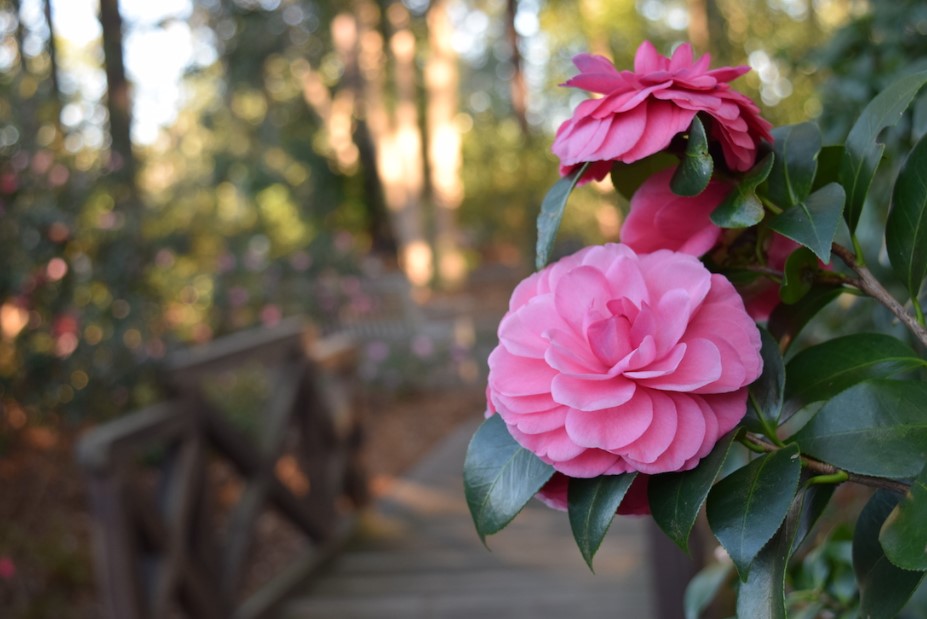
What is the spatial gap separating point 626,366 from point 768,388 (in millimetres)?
139

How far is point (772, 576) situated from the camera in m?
0.59

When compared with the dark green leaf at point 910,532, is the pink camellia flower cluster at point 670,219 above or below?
above

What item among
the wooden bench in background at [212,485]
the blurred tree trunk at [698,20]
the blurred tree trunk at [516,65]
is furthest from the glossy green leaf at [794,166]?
the blurred tree trunk at [516,65]

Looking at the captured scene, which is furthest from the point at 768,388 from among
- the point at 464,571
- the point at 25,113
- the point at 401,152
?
the point at 401,152

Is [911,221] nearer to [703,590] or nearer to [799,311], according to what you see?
[799,311]

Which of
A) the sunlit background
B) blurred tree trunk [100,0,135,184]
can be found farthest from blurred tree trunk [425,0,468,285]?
blurred tree trunk [100,0,135,184]

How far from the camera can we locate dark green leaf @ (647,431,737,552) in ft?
1.90

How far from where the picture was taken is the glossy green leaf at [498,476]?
2.09ft

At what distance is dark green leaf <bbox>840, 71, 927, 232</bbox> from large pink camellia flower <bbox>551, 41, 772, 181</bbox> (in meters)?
0.08

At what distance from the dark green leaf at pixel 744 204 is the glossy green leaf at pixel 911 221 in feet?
0.38

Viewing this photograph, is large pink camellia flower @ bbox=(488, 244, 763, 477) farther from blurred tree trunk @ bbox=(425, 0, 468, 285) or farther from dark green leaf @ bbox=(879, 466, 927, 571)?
blurred tree trunk @ bbox=(425, 0, 468, 285)

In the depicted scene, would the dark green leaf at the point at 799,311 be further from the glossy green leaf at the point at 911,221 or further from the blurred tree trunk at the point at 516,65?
the blurred tree trunk at the point at 516,65

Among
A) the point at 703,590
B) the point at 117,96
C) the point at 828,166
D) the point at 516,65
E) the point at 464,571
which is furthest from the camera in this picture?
the point at 516,65

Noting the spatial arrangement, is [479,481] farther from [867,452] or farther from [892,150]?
[892,150]
